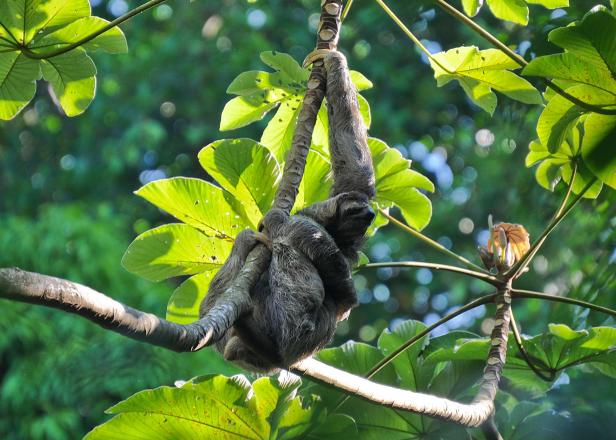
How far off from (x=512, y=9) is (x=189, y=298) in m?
2.09

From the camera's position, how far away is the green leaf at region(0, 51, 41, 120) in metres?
3.87

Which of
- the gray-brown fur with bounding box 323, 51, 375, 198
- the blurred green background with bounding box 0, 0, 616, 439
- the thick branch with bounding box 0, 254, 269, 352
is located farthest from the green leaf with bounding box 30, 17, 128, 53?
the blurred green background with bounding box 0, 0, 616, 439

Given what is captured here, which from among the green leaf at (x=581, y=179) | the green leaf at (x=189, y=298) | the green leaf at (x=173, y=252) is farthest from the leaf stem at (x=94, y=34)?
the green leaf at (x=581, y=179)

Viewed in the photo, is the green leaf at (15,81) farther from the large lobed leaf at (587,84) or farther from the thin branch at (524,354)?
the thin branch at (524,354)

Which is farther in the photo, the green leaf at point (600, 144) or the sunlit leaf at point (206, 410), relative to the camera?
the green leaf at point (600, 144)

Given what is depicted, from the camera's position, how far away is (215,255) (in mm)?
3941

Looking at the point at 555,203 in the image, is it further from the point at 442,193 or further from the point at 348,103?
the point at 442,193

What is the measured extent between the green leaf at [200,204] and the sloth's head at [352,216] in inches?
18.2

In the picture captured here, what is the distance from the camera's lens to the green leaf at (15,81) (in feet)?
12.7

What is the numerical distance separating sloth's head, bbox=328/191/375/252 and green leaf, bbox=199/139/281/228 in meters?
0.38

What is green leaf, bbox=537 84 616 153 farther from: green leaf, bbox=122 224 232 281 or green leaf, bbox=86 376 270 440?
green leaf, bbox=86 376 270 440

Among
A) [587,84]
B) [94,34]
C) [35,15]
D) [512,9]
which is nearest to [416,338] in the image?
[587,84]

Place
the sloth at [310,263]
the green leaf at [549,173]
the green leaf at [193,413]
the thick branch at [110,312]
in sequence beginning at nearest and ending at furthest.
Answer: the thick branch at [110,312] → the green leaf at [193,413] → the sloth at [310,263] → the green leaf at [549,173]

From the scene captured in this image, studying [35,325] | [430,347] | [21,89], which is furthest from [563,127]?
[35,325]
